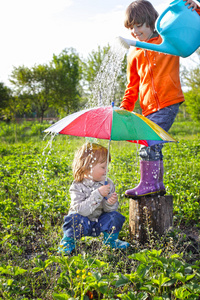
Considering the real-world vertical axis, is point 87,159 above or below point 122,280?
above

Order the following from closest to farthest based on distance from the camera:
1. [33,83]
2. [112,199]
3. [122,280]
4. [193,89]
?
[122,280] < [112,199] < [193,89] < [33,83]

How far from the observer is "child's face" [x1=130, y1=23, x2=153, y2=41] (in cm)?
268

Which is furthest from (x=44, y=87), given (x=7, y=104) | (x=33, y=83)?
(x=7, y=104)

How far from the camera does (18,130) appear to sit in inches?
558

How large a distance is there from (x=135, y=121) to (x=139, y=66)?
87cm

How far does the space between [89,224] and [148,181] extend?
705 millimetres

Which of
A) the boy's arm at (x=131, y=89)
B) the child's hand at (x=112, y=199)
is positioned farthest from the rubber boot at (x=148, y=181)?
the boy's arm at (x=131, y=89)

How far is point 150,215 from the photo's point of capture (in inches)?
111

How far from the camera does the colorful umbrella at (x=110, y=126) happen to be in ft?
7.00

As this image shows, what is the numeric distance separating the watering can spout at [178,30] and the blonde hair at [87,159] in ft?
3.21

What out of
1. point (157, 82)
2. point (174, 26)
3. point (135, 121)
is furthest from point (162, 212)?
point (174, 26)

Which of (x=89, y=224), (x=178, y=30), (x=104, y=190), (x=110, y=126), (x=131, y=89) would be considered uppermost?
(x=178, y=30)

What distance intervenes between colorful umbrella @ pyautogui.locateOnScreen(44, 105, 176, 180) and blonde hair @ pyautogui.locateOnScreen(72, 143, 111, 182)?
0.45m

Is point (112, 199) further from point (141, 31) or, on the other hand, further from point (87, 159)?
point (141, 31)
